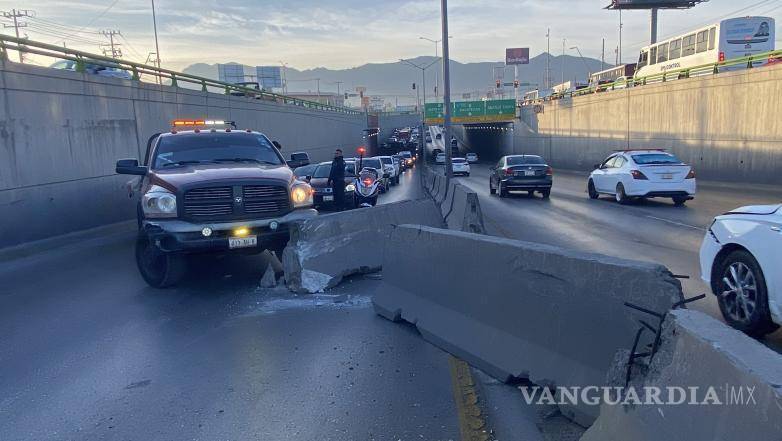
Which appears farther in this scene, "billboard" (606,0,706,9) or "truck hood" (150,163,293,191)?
"billboard" (606,0,706,9)

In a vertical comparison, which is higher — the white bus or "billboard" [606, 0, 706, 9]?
"billboard" [606, 0, 706, 9]

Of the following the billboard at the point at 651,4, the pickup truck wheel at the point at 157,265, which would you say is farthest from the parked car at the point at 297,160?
the billboard at the point at 651,4

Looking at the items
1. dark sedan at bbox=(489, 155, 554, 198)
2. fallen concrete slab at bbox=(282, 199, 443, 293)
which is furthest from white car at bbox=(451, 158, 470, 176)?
fallen concrete slab at bbox=(282, 199, 443, 293)

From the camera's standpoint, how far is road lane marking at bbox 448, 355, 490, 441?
14.2 feet

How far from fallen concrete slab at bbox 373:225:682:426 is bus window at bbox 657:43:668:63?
40784mm

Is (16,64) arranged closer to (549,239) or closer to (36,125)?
(36,125)

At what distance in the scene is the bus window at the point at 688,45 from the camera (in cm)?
3808

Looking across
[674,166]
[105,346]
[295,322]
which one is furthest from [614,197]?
[105,346]

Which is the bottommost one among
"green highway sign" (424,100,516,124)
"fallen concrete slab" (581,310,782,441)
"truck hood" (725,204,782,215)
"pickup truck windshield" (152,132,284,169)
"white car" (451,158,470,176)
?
"white car" (451,158,470,176)

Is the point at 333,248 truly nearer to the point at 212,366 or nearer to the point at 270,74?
the point at 212,366

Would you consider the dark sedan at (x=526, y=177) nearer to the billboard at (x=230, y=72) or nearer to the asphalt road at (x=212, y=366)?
the asphalt road at (x=212, y=366)

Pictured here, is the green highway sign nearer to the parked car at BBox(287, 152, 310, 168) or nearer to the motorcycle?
the motorcycle

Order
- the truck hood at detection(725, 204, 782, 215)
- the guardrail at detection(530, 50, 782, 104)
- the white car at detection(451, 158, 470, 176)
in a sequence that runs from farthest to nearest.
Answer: the white car at detection(451, 158, 470, 176)
the guardrail at detection(530, 50, 782, 104)
the truck hood at detection(725, 204, 782, 215)

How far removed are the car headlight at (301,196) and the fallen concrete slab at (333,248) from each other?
0.72m
